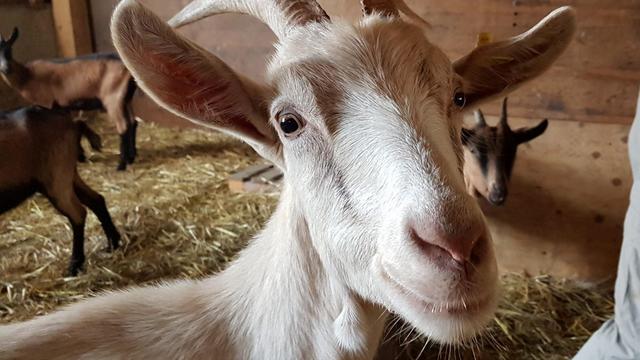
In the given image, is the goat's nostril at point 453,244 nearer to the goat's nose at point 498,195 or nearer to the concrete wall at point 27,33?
the goat's nose at point 498,195

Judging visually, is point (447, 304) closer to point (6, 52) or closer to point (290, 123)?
point (290, 123)

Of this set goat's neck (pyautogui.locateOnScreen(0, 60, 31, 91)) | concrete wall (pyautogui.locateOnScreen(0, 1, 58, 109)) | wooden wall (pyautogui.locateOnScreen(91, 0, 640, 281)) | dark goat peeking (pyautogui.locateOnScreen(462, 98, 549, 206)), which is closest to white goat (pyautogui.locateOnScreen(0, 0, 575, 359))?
dark goat peeking (pyautogui.locateOnScreen(462, 98, 549, 206))

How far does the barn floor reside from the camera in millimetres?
3250

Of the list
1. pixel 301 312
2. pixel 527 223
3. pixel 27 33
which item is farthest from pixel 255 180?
pixel 27 33

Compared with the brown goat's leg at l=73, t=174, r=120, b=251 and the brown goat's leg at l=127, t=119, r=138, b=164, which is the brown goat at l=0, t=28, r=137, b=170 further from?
the brown goat's leg at l=73, t=174, r=120, b=251

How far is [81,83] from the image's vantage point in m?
6.07

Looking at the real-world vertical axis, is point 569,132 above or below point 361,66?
below

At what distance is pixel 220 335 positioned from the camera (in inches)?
70.7

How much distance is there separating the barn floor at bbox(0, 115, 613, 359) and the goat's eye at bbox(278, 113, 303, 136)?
1.69m

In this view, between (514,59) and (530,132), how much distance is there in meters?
1.84

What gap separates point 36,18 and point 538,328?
6.98 m

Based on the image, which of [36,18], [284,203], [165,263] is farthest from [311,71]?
[36,18]

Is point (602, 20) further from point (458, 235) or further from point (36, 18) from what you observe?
point (36, 18)

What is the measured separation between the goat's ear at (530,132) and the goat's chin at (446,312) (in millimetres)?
2511
